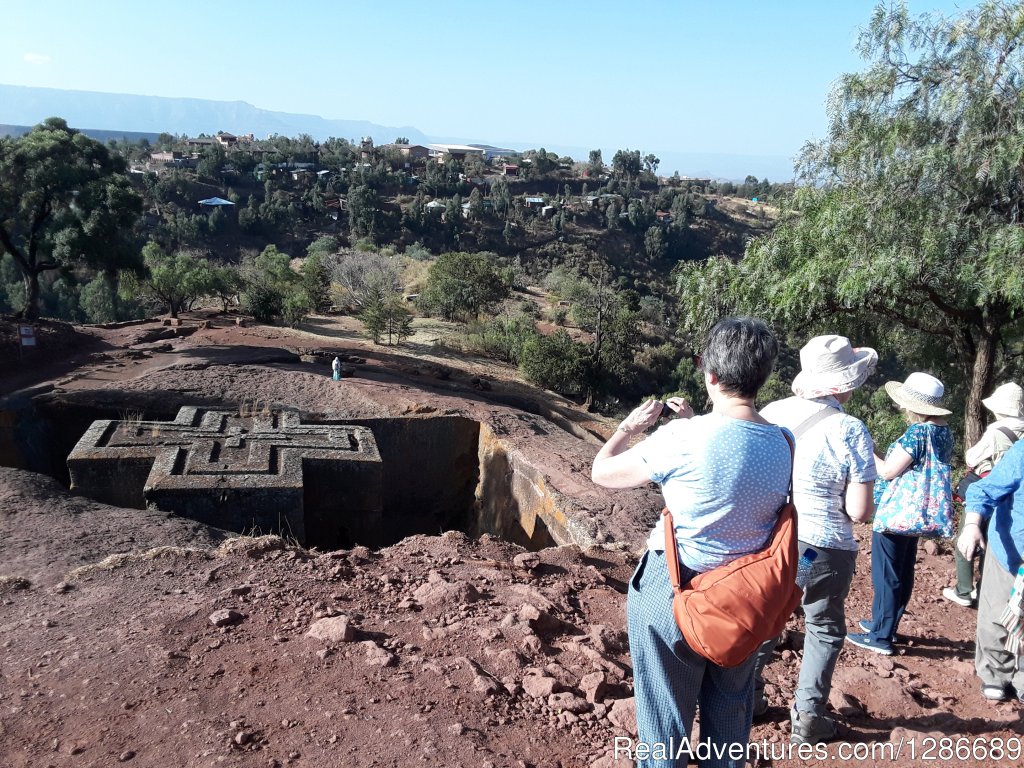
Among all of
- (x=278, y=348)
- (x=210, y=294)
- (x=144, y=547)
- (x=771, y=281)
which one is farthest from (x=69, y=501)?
(x=210, y=294)

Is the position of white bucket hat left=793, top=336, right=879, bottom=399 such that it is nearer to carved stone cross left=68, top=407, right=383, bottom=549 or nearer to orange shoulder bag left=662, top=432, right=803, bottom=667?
orange shoulder bag left=662, top=432, right=803, bottom=667

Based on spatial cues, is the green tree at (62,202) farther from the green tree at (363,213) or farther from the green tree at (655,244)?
the green tree at (655,244)

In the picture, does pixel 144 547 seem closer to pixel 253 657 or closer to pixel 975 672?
pixel 253 657

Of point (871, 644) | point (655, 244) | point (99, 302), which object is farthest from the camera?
point (655, 244)

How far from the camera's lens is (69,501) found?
18.5 ft

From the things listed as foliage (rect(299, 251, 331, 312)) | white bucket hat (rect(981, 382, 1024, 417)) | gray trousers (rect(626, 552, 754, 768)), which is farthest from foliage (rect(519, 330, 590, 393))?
gray trousers (rect(626, 552, 754, 768))

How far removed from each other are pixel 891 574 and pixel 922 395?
0.85m

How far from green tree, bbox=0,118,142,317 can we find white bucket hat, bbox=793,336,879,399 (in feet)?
45.2

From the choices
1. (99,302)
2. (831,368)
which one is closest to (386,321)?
(99,302)

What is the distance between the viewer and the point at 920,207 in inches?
248

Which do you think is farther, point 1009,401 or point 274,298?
point 274,298

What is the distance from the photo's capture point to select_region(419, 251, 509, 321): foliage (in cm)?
2355

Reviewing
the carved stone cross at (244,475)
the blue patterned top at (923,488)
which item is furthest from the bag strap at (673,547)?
the carved stone cross at (244,475)

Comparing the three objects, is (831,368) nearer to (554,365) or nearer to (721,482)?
(721,482)
